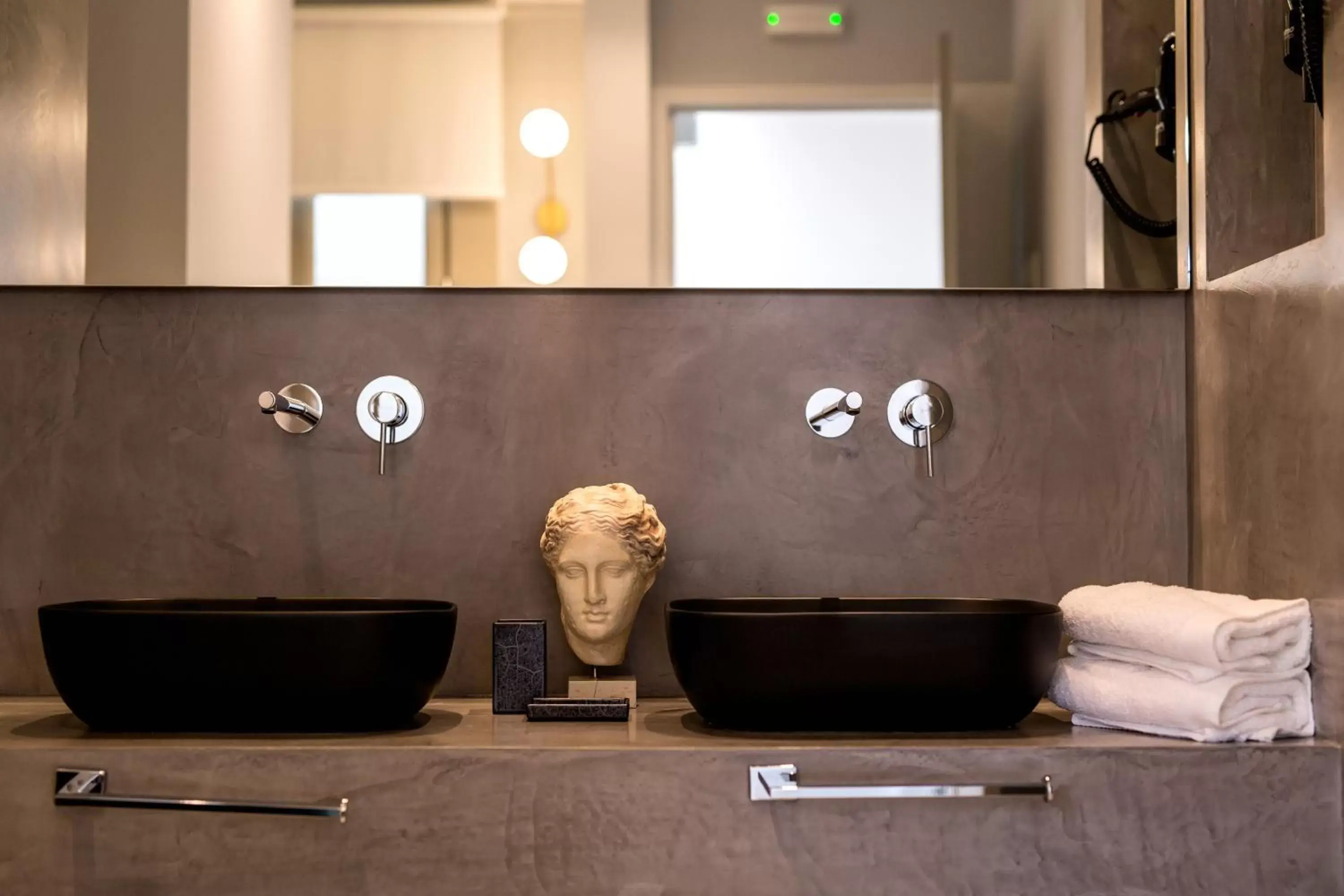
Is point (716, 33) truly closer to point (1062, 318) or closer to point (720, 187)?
point (720, 187)

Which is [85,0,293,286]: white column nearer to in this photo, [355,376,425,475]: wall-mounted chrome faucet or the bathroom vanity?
[355,376,425,475]: wall-mounted chrome faucet

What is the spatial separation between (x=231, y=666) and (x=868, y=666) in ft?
2.30

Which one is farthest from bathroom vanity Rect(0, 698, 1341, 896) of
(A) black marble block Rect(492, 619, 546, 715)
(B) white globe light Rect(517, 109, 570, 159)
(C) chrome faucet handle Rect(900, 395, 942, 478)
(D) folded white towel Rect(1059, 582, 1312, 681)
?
(B) white globe light Rect(517, 109, 570, 159)

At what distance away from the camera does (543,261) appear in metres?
1.76

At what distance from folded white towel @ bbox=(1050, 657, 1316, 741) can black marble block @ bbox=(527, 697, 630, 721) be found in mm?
550

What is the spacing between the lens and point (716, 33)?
1.81 meters

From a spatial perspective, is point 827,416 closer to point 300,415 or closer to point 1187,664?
point 1187,664

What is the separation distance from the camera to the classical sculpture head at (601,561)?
1562 millimetres

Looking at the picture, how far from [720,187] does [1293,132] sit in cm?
78

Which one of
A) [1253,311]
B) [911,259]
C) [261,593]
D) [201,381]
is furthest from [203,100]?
[1253,311]

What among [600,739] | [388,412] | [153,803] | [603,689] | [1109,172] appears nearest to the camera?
[153,803]

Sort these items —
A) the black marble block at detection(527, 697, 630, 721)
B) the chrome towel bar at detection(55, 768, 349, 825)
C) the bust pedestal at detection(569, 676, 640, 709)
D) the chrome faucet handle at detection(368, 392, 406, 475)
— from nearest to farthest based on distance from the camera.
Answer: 1. the chrome towel bar at detection(55, 768, 349, 825)
2. the black marble block at detection(527, 697, 630, 721)
3. the bust pedestal at detection(569, 676, 640, 709)
4. the chrome faucet handle at detection(368, 392, 406, 475)

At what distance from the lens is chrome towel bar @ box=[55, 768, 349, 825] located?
4.12 feet

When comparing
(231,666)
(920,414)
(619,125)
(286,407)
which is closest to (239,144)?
(286,407)
